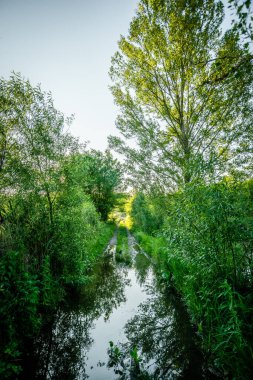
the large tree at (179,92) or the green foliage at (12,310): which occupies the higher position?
the large tree at (179,92)

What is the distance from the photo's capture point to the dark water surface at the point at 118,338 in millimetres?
4430

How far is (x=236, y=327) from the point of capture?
331cm

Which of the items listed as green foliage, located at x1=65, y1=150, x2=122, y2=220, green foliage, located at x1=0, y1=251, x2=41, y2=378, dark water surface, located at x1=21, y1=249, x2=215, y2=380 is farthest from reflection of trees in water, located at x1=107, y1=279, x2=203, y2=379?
green foliage, located at x1=65, y1=150, x2=122, y2=220

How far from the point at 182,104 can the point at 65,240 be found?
24.0 ft

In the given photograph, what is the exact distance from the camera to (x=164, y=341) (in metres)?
5.41

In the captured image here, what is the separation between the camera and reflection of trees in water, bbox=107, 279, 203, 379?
4344mm

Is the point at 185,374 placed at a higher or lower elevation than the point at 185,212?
lower

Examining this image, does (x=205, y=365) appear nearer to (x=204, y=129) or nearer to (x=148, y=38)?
(x=204, y=129)

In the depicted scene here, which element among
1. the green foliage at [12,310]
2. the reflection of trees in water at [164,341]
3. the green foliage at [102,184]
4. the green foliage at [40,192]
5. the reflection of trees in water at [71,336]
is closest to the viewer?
the green foliage at [12,310]

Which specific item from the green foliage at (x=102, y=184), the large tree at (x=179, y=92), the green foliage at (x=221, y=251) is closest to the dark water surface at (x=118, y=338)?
the green foliage at (x=221, y=251)

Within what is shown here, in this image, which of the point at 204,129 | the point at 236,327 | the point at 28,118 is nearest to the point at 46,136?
the point at 28,118

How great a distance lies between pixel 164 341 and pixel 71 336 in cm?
274

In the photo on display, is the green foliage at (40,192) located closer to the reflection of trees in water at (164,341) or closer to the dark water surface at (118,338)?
the dark water surface at (118,338)

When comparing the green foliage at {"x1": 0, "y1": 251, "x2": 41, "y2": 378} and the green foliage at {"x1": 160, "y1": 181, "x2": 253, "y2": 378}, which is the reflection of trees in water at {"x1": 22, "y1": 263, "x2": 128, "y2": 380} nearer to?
the green foliage at {"x1": 0, "y1": 251, "x2": 41, "y2": 378}
